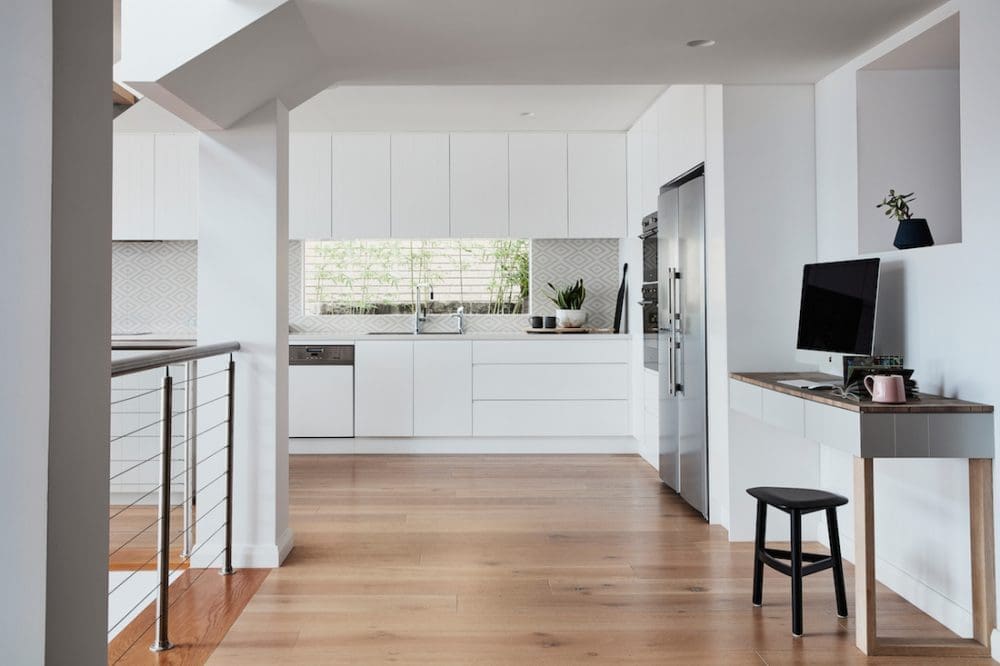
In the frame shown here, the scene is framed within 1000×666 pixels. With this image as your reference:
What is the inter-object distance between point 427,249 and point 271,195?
10.4 ft

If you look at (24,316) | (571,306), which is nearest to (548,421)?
(571,306)

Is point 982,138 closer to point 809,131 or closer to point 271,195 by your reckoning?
point 809,131

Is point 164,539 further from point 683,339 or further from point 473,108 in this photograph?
point 473,108

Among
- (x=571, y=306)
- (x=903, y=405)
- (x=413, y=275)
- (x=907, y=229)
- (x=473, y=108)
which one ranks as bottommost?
(x=903, y=405)

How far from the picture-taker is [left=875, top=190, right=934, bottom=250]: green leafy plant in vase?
9.27ft

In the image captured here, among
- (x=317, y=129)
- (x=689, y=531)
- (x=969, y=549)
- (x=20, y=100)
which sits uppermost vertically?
(x=317, y=129)

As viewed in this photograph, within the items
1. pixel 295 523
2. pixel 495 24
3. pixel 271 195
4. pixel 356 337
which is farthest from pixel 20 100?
pixel 356 337

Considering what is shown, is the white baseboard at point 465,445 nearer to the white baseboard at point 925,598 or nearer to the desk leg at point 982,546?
the white baseboard at point 925,598

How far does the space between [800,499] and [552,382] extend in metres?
3.15

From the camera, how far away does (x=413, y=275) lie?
6.35 m

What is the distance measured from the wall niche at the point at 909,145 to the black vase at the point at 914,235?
10.3 inches

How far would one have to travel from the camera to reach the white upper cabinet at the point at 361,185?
582 cm

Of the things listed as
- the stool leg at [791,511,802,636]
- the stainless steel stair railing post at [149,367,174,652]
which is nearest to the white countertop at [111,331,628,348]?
the stainless steel stair railing post at [149,367,174,652]

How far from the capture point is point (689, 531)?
12.2ft
